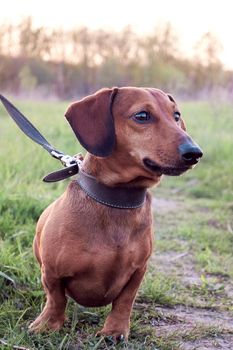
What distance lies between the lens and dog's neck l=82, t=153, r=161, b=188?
2.59 m

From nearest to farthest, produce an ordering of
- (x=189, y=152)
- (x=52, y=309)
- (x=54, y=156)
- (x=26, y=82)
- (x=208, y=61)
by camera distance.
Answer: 1. (x=189, y=152)
2. (x=52, y=309)
3. (x=54, y=156)
4. (x=26, y=82)
5. (x=208, y=61)

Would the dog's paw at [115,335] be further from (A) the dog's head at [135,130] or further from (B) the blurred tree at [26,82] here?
(B) the blurred tree at [26,82]

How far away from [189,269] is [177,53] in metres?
30.6

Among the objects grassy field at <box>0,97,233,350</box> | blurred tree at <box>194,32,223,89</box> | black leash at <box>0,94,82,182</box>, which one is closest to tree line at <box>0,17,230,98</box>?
blurred tree at <box>194,32,223,89</box>

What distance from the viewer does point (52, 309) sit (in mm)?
2695

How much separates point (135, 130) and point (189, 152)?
34 centimetres

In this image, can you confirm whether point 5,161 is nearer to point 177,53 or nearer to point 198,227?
point 198,227

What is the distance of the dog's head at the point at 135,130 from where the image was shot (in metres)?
2.42

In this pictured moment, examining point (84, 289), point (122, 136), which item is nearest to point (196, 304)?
point (84, 289)

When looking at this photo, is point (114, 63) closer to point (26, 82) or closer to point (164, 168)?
point (26, 82)

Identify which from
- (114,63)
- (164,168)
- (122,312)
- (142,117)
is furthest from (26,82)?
(164,168)

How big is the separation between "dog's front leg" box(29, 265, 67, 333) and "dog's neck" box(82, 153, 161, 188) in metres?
0.51

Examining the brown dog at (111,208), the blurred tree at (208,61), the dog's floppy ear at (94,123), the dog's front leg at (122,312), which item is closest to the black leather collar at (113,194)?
the brown dog at (111,208)

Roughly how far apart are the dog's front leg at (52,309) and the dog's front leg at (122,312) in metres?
0.21
